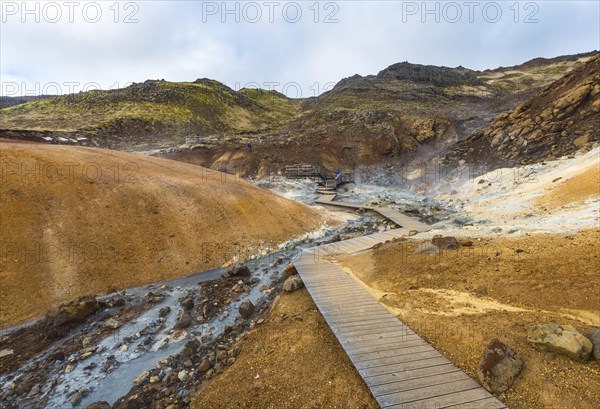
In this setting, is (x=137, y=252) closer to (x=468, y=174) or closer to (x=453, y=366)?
(x=453, y=366)

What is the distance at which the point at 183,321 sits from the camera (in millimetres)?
9484

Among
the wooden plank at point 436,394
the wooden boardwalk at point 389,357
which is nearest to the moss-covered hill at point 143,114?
the wooden boardwalk at point 389,357

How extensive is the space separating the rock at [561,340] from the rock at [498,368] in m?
0.61

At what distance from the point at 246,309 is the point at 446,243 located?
24.3ft

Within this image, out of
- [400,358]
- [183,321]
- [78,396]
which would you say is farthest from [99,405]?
[400,358]

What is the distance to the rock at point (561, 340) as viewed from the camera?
5703 millimetres

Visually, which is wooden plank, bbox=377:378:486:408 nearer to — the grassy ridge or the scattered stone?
the scattered stone

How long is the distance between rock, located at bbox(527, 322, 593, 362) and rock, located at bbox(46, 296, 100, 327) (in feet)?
39.3

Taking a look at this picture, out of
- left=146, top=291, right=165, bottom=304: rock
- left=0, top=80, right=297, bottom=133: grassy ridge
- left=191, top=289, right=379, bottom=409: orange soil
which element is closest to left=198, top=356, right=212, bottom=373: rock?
left=191, top=289, right=379, bottom=409: orange soil

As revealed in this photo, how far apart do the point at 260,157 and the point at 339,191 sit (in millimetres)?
11290

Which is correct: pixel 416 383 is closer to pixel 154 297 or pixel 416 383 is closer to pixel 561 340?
pixel 561 340

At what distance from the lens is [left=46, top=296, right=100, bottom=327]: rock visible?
954 cm

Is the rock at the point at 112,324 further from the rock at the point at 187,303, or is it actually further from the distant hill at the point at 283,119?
the distant hill at the point at 283,119

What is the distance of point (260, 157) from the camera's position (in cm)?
3784
